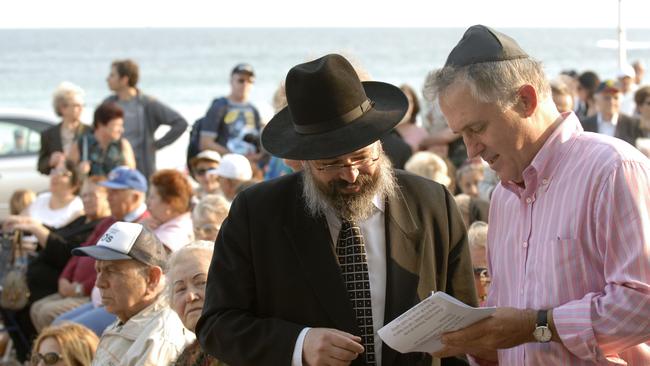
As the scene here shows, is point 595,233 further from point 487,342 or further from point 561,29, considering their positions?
point 561,29

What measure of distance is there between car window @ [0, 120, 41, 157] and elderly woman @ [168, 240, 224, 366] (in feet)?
29.1

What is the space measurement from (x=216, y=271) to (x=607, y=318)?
126cm

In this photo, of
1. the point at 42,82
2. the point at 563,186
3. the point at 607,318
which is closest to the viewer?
the point at 607,318

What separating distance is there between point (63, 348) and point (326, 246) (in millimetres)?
2280

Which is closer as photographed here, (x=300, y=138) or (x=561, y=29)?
(x=300, y=138)

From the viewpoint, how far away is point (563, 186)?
3.05 m

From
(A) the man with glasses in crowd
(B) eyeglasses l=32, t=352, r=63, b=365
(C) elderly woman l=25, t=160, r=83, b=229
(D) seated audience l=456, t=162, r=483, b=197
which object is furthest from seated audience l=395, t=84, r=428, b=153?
(B) eyeglasses l=32, t=352, r=63, b=365

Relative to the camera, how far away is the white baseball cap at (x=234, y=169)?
8.33m

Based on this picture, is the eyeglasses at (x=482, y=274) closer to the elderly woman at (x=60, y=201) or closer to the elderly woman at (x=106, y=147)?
the elderly woman at (x=60, y=201)

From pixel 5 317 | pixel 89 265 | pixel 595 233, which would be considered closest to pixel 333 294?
pixel 595 233

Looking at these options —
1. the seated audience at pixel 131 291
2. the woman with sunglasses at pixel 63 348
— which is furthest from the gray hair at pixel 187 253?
the woman with sunglasses at pixel 63 348

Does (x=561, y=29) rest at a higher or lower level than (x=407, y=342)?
lower

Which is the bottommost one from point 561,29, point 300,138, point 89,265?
point 561,29

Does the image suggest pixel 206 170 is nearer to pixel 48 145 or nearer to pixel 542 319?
pixel 48 145
